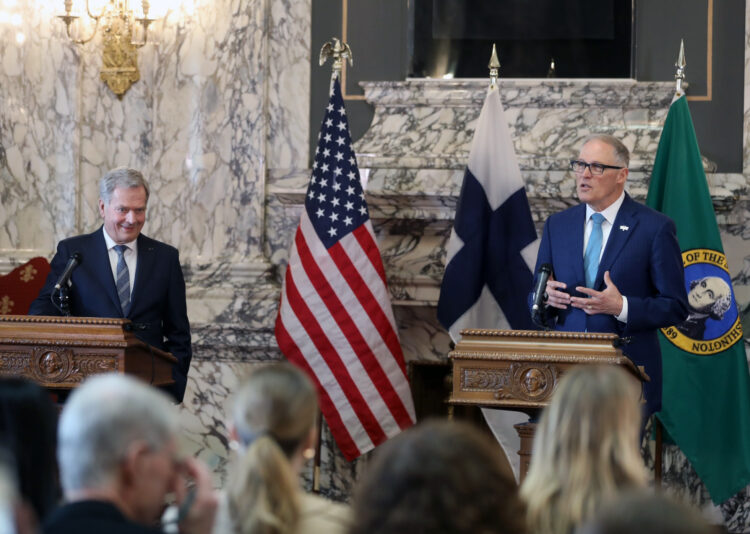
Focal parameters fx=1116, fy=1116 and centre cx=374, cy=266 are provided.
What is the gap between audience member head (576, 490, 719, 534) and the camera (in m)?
1.40

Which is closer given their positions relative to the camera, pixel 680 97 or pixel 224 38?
pixel 680 97

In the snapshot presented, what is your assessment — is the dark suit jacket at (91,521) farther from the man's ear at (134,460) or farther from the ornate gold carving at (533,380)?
the ornate gold carving at (533,380)

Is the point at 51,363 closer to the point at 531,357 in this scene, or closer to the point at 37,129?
the point at 531,357

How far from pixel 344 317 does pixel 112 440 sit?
4.19 meters

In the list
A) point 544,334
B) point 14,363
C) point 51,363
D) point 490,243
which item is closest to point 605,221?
point 544,334

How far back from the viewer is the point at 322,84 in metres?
7.12

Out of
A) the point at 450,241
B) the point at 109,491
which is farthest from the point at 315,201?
the point at 109,491

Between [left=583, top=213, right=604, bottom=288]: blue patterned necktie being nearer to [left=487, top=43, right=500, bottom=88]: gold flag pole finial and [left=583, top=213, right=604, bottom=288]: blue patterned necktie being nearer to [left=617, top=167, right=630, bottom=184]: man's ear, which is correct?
[left=617, top=167, right=630, bottom=184]: man's ear

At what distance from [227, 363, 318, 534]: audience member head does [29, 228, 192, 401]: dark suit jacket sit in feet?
8.30

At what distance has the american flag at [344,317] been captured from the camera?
633 centimetres

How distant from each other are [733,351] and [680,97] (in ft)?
4.81

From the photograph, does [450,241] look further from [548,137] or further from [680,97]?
[680,97]

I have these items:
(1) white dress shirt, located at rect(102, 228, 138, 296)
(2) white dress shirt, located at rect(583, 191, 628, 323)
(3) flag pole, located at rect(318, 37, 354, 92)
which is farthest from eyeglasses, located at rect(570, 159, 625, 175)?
(1) white dress shirt, located at rect(102, 228, 138, 296)

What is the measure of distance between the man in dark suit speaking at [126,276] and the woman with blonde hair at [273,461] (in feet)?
8.65
